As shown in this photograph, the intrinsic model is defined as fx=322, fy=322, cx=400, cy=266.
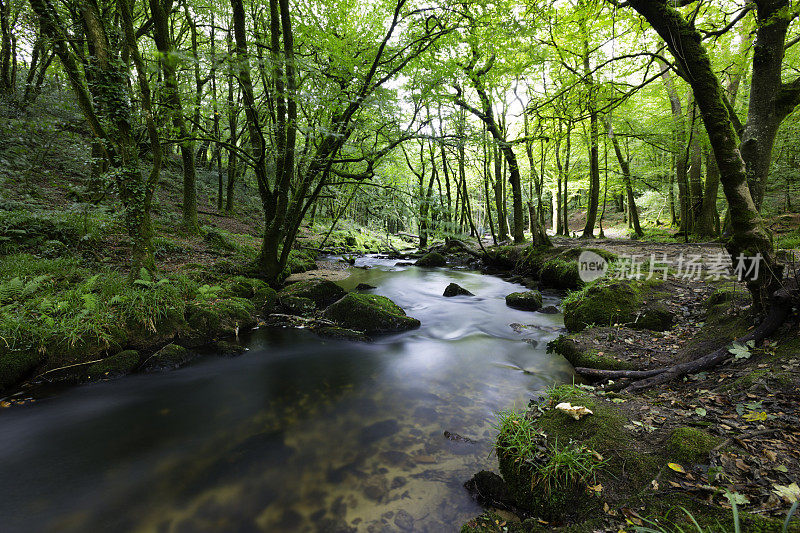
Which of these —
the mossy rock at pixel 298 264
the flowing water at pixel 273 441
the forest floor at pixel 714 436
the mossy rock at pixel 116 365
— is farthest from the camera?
the mossy rock at pixel 298 264

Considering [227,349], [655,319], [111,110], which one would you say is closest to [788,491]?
[655,319]

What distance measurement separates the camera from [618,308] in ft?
19.8

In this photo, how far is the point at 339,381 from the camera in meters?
5.58

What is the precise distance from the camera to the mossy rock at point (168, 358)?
5531 millimetres

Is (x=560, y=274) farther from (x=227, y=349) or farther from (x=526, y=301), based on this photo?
(x=227, y=349)

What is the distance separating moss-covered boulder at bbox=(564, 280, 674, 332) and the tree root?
1.95 metres

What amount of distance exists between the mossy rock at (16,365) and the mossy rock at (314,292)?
459 centimetres

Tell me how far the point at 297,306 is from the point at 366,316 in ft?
6.69

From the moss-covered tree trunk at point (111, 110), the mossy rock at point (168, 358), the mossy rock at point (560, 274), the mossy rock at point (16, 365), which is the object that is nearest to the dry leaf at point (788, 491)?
the mossy rock at point (168, 358)

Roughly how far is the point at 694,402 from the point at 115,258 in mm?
11028

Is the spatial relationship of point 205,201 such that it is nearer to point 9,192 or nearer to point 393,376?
point 9,192

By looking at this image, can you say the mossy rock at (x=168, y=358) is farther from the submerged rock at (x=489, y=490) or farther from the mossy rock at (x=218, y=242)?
the mossy rock at (x=218, y=242)

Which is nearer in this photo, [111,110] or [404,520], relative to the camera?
[404,520]

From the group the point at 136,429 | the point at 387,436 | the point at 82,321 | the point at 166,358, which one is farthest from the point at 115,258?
the point at 387,436
